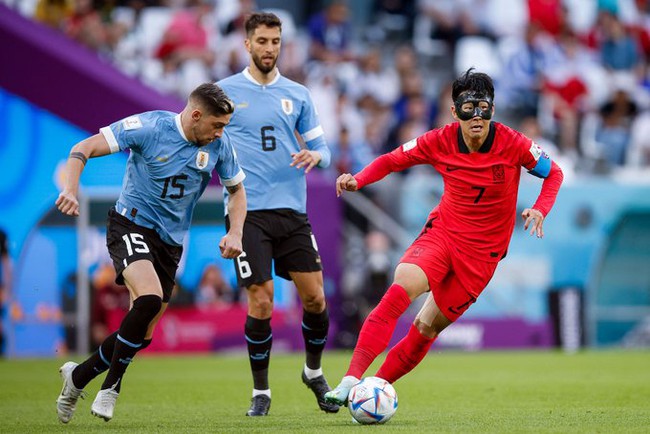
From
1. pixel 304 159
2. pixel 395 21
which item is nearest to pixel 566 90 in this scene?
pixel 395 21

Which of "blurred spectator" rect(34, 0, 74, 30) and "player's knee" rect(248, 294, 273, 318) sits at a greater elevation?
"blurred spectator" rect(34, 0, 74, 30)

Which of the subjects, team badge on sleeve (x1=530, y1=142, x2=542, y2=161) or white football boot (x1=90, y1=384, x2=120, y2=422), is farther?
team badge on sleeve (x1=530, y1=142, x2=542, y2=161)

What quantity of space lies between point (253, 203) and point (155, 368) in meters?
5.95

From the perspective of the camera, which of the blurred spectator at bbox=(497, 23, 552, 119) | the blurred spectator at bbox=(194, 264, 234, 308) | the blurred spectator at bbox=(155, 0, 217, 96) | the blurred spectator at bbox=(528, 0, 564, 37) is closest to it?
the blurred spectator at bbox=(194, 264, 234, 308)

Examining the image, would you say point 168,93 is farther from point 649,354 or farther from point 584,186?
point 649,354

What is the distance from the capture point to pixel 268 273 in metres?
9.03

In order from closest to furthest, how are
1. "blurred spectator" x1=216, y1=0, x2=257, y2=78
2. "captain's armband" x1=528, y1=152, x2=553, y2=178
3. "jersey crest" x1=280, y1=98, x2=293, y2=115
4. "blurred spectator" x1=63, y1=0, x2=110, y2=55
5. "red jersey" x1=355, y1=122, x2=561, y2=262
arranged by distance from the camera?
"red jersey" x1=355, y1=122, x2=561, y2=262
"captain's armband" x1=528, y1=152, x2=553, y2=178
"jersey crest" x1=280, y1=98, x2=293, y2=115
"blurred spectator" x1=63, y1=0, x2=110, y2=55
"blurred spectator" x1=216, y1=0, x2=257, y2=78

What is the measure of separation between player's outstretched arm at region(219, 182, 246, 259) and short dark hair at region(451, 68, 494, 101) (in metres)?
1.64

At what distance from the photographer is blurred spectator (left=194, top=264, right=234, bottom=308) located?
1786 cm

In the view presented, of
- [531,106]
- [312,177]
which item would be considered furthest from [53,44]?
[531,106]

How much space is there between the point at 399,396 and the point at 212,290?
775 centimetres

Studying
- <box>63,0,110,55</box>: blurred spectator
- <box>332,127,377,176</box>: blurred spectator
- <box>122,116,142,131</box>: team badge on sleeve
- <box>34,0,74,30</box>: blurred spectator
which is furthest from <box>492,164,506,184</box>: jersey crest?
<box>34,0,74,30</box>: blurred spectator

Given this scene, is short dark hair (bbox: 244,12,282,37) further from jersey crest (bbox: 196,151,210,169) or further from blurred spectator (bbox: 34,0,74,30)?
blurred spectator (bbox: 34,0,74,30)

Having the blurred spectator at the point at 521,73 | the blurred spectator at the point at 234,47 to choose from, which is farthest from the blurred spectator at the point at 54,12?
the blurred spectator at the point at 521,73
